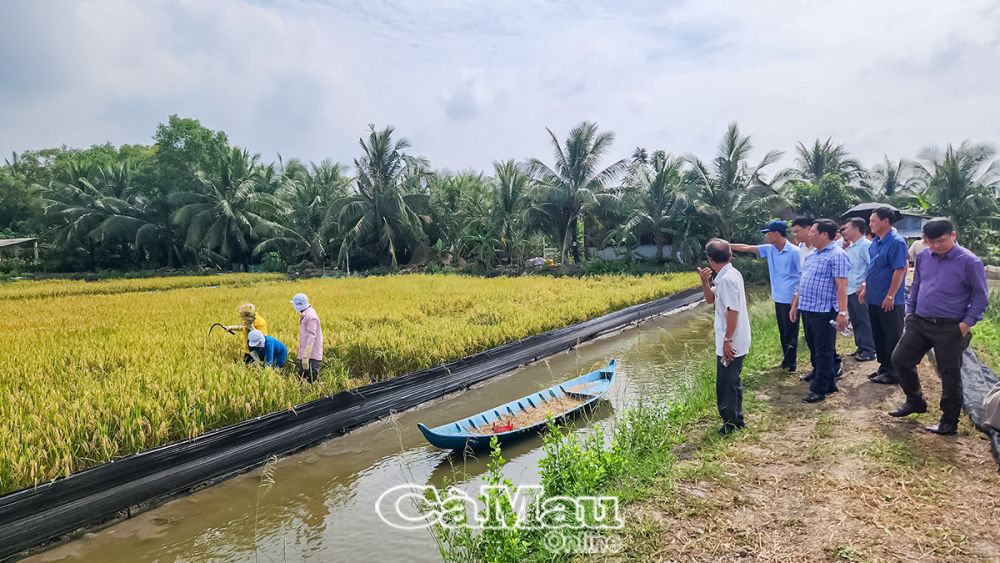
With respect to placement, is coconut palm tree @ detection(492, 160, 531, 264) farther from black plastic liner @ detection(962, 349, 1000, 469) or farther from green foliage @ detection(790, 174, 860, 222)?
black plastic liner @ detection(962, 349, 1000, 469)

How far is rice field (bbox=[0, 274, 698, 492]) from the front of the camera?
4402 millimetres

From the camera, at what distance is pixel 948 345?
11.7 feet

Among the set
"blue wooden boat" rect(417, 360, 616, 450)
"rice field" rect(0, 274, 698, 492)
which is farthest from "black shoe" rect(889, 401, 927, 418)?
"rice field" rect(0, 274, 698, 492)

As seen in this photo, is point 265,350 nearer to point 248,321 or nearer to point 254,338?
point 254,338

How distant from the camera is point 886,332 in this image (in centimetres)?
495

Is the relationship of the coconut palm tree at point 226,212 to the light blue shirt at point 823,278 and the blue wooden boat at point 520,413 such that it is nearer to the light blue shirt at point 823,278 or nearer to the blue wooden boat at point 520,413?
the blue wooden boat at point 520,413

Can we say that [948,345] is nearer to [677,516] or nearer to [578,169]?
[677,516]

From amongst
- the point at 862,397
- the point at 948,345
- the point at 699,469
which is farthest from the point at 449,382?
the point at 948,345

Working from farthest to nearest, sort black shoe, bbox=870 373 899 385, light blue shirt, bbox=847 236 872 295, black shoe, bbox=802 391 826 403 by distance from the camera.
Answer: light blue shirt, bbox=847 236 872 295, black shoe, bbox=870 373 899 385, black shoe, bbox=802 391 826 403

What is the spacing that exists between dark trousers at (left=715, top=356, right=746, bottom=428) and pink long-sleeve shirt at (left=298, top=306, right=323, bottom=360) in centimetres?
404

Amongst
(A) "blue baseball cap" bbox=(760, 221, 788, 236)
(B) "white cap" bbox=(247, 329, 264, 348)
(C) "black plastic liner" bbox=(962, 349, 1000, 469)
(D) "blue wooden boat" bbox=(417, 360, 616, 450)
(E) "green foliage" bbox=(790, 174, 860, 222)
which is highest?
(E) "green foliage" bbox=(790, 174, 860, 222)

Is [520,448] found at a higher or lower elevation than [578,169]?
lower

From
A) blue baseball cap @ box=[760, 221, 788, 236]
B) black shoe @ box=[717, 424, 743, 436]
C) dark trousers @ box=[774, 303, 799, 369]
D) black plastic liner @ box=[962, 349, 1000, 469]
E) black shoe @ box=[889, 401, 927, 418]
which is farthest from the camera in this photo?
dark trousers @ box=[774, 303, 799, 369]

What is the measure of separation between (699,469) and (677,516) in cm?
63
